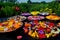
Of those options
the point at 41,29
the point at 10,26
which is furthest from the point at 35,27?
the point at 10,26

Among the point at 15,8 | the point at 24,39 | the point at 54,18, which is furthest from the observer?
the point at 15,8

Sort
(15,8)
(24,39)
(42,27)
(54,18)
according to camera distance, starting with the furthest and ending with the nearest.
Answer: (15,8) < (54,18) < (42,27) < (24,39)

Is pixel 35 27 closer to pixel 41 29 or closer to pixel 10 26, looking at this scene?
pixel 41 29

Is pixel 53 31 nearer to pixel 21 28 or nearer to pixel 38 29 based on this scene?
pixel 38 29

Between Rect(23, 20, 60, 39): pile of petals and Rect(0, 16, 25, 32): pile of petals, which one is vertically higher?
Rect(0, 16, 25, 32): pile of petals

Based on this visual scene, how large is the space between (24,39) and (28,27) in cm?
20

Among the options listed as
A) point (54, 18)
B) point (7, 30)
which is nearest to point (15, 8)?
point (54, 18)

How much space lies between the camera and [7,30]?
2.05 meters

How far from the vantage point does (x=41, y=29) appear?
2.06 metres

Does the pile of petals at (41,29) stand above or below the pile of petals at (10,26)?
below

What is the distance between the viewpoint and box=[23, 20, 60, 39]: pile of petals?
197 cm

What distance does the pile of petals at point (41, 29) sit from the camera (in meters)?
1.97

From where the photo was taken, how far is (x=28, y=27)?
2.12 meters

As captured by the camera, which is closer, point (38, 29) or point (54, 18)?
point (38, 29)
